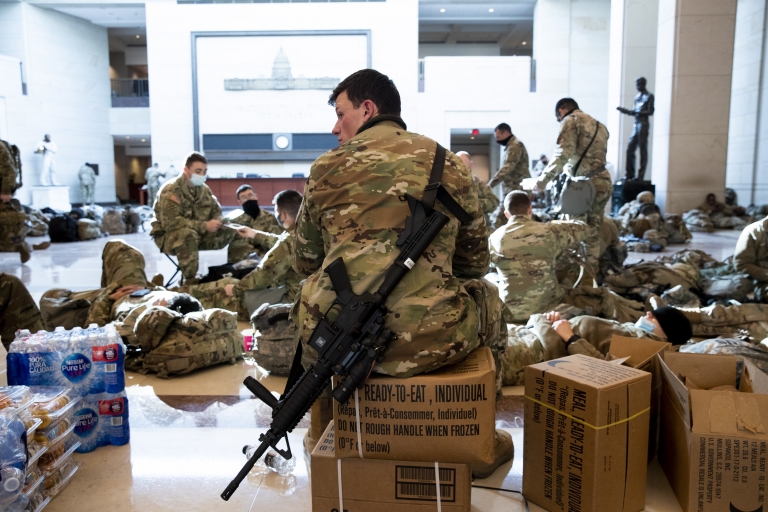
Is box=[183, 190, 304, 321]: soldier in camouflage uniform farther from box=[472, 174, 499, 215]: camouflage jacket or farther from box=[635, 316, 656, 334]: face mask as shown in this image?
box=[472, 174, 499, 215]: camouflage jacket

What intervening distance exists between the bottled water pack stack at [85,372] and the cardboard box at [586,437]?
164 centimetres

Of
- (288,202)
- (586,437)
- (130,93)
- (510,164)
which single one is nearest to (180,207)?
(288,202)

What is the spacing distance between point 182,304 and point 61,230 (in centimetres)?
969

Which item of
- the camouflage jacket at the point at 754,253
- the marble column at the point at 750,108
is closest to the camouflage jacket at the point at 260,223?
the camouflage jacket at the point at 754,253

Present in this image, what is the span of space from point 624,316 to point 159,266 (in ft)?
19.6

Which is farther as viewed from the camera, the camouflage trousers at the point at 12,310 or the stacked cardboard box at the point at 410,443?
the camouflage trousers at the point at 12,310

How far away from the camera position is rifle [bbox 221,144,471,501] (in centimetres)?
173

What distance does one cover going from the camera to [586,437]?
6.10ft

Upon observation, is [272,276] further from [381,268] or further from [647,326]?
[381,268]

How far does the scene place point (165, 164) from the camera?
65.2ft

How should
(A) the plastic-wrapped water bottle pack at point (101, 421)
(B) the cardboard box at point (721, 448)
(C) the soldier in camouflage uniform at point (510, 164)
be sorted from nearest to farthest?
1. (B) the cardboard box at point (721, 448)
2. (A) the plastic-wrapped water bottle pack at point (101, 421)
3. (C) the soldier in camouflage uniform at point (510, 164)

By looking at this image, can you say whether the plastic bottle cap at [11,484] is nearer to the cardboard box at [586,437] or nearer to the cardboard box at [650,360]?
the cardboard box at [586,437]

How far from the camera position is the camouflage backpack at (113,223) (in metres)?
13.9

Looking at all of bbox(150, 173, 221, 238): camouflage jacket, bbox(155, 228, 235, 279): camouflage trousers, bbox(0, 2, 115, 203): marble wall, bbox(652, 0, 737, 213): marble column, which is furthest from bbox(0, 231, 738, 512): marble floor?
bbox(0, 2, 115, 203): marble wall
